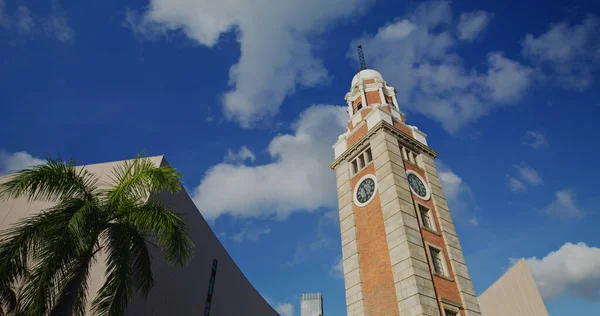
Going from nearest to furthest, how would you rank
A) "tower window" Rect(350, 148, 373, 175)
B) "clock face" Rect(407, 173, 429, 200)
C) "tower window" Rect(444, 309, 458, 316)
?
"tower window" Rect(444, 309, 458, 316)
"clock face" Rect(407, 173, 429, 200)
"tower window" Rect(350, 148, 373, 175)

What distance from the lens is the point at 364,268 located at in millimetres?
20094

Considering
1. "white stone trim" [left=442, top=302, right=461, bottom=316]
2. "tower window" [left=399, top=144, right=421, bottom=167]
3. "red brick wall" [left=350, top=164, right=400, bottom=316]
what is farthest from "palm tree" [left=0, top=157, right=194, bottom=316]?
"tower window" [left=399, top=144, right=421, bottom=167]

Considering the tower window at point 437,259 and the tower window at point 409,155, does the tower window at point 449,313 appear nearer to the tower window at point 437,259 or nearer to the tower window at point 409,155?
the tower window at point 437,259

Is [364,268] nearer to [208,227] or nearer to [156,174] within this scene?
[156,174]

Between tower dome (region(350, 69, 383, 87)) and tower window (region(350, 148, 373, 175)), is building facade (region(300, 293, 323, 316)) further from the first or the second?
tower window (region(350, 148, 373, 175))

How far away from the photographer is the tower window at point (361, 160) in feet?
78.6

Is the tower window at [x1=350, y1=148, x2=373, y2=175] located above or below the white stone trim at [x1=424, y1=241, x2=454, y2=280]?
above

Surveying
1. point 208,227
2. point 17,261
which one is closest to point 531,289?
point 208,227

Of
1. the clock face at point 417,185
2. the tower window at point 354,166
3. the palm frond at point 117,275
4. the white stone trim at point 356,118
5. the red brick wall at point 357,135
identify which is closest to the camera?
the palm frond at point 117,275

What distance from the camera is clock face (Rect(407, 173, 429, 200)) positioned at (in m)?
21.8

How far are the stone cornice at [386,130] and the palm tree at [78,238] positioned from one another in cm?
1488

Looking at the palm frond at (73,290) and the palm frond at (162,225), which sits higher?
the palm frond at (162,225)

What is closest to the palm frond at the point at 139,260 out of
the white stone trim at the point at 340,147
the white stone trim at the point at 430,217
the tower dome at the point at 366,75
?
the white stone trim at the point at 430,217

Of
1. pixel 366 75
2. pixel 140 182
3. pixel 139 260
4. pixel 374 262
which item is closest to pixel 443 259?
pixel 374 262
